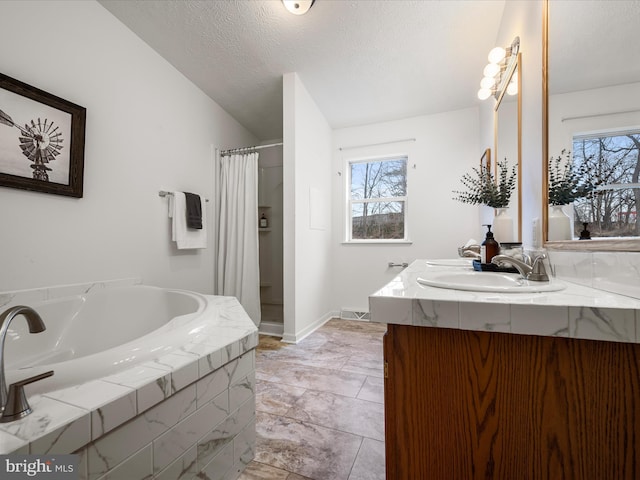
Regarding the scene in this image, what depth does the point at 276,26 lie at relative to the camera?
2021 millimetres

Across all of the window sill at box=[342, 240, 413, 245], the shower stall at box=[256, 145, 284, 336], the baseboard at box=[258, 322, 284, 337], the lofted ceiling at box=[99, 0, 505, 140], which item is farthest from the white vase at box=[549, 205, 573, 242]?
the shower stall at box=[256, 145, 284, 336]

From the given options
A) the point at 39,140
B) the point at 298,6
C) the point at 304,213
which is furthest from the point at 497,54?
the point at 39,140

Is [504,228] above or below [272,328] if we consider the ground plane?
above

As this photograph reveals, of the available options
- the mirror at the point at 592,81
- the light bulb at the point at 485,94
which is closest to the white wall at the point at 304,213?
the light bulb at the point at 485,94

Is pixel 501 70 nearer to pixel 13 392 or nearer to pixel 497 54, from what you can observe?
pixel 497 54

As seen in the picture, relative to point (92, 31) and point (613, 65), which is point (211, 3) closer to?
point (92, 31)

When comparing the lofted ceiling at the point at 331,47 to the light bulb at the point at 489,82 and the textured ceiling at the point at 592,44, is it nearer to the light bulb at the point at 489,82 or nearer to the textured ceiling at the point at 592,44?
the light bulb at the point at 489,82

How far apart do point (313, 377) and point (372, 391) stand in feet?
1.35

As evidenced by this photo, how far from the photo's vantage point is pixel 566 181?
985 mm

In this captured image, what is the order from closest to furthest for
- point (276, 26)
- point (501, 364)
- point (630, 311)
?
point (630, 311)
point (501, 364)
point (276, 26)

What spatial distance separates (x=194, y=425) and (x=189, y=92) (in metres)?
2.80

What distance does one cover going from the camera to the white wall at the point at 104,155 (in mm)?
1440

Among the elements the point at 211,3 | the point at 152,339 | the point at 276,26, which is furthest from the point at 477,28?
the point at 152,339

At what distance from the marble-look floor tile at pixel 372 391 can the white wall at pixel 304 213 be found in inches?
36.8
